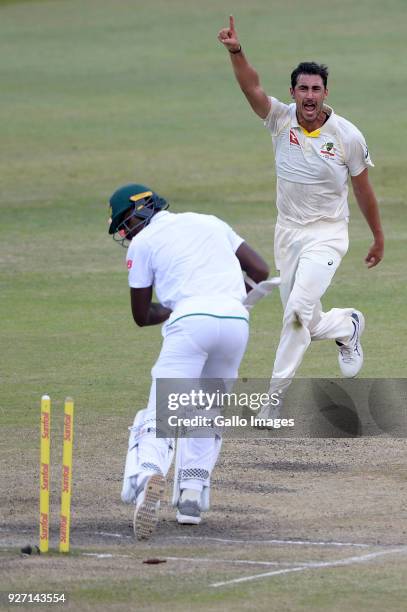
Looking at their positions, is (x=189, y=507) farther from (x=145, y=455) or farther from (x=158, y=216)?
(x=158, y=216)

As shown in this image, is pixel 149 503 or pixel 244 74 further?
pixel 244 74

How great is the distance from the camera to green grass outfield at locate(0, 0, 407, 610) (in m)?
13.4

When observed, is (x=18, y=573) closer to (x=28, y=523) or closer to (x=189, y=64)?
(x=28, y=523)

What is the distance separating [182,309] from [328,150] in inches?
125

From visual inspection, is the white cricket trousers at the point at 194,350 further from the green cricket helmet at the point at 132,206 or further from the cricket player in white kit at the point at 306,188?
the cricket player in white kit at the point at 306,188

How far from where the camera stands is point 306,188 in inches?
429

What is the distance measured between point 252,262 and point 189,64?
2913 centimetres

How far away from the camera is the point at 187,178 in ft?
84.2

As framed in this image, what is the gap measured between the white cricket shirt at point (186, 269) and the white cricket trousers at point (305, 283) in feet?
8.25

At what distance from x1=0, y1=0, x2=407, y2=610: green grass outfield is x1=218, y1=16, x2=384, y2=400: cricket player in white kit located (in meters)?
1.49

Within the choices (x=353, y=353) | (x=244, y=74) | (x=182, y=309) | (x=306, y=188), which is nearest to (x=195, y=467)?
(x=182, y=309)

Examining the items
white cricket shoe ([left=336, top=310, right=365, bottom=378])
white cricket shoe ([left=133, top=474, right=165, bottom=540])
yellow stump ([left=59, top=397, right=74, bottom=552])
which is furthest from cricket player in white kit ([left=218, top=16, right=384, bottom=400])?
yellow stump ([left=59, top=397, right=74, bottom=552])

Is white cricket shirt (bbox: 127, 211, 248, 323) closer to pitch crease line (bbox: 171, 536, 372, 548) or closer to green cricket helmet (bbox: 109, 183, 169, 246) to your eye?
green cricket helmet (bbox: 109, 183, 169, 246)

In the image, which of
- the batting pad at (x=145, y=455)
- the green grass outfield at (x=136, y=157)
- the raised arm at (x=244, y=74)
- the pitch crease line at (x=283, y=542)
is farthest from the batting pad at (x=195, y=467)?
the raised arm at (x=244, y=74)
